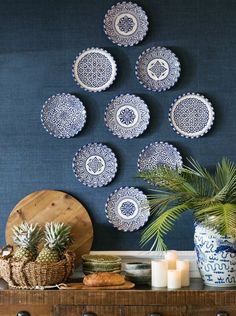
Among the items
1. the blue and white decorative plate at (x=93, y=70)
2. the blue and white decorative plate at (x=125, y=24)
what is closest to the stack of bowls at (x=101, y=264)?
the blue and white decorative plate at (x=93, y=70)

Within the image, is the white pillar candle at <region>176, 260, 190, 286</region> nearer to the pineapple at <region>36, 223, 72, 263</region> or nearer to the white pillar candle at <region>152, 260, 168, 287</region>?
the white pillar candle at <region>152, 260, 168, 287</region>

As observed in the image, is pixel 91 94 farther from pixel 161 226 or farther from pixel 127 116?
pixel 161 226

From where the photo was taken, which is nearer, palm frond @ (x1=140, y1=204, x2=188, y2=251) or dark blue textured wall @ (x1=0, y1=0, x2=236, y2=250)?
palm frond @ (x1=140, y1=204, x2=188, y2=251)

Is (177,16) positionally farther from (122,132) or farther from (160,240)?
(160,240)

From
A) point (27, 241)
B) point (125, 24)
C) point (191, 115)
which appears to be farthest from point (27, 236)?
point (125, 24)

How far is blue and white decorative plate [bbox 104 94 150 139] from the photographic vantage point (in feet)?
11.9

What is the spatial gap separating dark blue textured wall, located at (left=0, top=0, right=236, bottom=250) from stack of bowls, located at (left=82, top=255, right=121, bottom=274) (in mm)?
222

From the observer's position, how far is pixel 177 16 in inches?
143

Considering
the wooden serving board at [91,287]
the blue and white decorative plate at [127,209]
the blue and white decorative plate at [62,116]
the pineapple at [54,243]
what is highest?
the blue and white decorative plate at [62,116]

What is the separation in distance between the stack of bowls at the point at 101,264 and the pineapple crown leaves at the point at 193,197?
233 mm

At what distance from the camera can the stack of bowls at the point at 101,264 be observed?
3.37 m

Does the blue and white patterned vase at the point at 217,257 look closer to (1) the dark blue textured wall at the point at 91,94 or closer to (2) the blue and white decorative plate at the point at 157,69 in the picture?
(1) the dark blue textured wall at the point at 91,94

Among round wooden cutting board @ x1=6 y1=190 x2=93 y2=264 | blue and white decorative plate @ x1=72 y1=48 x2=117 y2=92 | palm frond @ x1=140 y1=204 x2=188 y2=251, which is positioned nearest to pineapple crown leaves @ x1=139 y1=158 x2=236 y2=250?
palm frond @ x1=140 y1=204 x2=188 y2=251

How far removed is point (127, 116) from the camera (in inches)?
143
